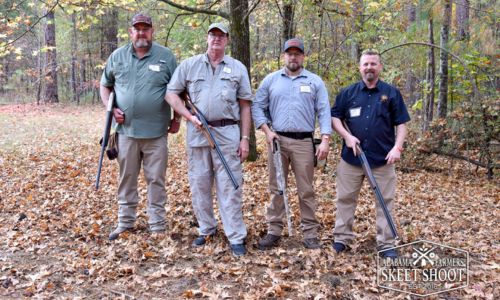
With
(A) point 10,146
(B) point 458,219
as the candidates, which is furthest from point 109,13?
(B) point 458,219

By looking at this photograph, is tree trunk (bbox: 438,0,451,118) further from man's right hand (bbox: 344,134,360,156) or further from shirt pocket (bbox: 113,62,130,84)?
shirt pocket (bbox: 113,62,130,84)

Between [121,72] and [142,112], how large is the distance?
0.53m

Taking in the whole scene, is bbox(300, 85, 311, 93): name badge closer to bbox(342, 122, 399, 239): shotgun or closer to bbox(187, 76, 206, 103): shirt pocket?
bbox(342, 122, 399, 239): shotgun

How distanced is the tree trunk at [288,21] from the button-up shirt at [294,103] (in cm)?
381

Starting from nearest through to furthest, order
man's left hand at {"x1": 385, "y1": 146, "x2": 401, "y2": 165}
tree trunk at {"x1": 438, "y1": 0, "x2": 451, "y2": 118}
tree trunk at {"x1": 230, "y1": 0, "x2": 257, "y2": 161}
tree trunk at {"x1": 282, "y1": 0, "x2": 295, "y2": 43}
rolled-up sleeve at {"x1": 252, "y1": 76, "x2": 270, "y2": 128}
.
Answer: man's left hand at {"x1": 385, "y1": 146, "x2": 401, "y2": 165} < rolled-up sleeve at {"x1": 252, "y1": 76, "x2": 270, "y2": 128} < tree trunk at {"x1": 230, "y1": 0, "x2": 257, "y2": 161} < tree trunk at {"x1": 282, "y1": 0, "x2": 295, "y2": 43} < tree trunk at {"x1": 438, "y1": 0, "x2": 451, "y2": 118}

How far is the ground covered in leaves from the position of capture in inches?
155

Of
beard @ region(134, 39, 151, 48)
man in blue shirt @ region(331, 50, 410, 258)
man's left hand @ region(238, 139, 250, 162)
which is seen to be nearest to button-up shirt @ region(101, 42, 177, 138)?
beard @ region(134, 39, 151, 48)

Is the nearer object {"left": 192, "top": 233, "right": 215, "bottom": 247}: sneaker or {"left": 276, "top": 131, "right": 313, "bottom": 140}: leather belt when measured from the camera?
{"left": 276, "top": 131, "right": 313, "bottom": 140}: leather belt

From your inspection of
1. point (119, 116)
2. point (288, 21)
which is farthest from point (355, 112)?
point (288, 21)

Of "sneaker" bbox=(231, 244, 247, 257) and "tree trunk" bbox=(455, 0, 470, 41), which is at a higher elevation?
"tree trunk" bbox=(455, 0, 470, 41)

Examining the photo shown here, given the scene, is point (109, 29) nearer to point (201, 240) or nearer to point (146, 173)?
point (146, 173)

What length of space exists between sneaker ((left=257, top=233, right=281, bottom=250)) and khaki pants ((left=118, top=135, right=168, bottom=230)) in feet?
4.09

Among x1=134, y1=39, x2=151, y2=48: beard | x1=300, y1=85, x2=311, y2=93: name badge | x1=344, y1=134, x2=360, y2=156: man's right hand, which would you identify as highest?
x1=134, y1=39, x2=151, y2=48: beard

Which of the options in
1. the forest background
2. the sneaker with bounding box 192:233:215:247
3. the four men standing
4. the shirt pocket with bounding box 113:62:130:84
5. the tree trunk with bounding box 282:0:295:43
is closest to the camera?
the forest background
